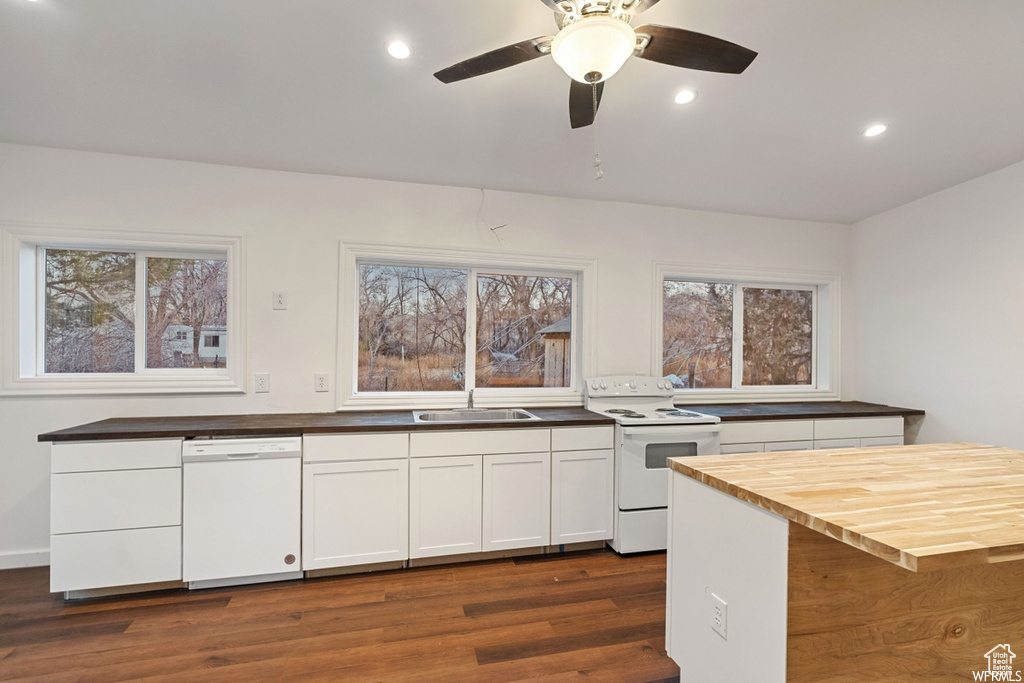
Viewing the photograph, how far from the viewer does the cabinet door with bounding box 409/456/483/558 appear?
2621mm

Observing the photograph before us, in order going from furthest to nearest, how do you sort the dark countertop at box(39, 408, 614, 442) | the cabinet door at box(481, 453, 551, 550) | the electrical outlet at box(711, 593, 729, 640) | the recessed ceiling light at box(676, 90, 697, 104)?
the cabinet door at box(481, 453, 551, 550) < the dark countertop at box(39, 408, 614, 442) < the recessed ceiling light at box(676, 90, 697, 104) < the electrical outlet at box(711, 593, 729, 640)

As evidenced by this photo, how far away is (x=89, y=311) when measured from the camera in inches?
110

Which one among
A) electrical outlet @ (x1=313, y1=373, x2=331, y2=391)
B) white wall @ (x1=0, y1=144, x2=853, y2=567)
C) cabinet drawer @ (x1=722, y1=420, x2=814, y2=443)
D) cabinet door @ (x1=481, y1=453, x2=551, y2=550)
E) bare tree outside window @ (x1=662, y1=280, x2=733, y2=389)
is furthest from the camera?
bare tree outside window @ (x1=662, y1=280, x2=733, y2=389)

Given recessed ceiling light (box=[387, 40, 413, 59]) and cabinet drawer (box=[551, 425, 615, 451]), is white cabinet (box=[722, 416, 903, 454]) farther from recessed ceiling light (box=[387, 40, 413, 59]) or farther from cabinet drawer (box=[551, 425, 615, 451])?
recessed ceiling light (box=[387, 40, 413, 59])

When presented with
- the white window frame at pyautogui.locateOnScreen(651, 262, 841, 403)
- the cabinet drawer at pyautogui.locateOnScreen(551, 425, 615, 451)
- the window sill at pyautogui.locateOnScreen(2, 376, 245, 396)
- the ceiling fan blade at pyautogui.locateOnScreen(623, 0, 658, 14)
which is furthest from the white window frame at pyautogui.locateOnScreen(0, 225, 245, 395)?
the white window frame at pyautogui.locateOnScreen(651, 262, 841, 403)

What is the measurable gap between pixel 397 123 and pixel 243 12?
32.0 inches

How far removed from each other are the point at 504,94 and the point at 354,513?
2287mm

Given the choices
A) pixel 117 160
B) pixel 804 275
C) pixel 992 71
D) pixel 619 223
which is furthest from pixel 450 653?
pixel 804 275

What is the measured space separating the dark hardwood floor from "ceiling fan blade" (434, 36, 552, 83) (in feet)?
7.10

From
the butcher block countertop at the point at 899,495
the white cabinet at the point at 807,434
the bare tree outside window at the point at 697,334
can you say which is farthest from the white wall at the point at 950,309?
the butcher block countertop at the point at 899,495

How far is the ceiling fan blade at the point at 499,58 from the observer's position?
141 cm

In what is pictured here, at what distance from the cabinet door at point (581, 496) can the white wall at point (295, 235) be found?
2.62 feet

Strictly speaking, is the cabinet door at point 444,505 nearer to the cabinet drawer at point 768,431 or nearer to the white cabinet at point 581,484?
the white cabinet at point 581,484

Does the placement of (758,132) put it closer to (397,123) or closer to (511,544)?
(397,123)
